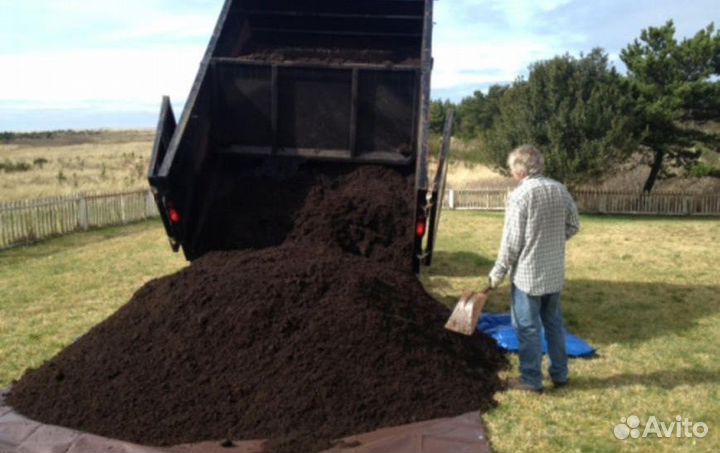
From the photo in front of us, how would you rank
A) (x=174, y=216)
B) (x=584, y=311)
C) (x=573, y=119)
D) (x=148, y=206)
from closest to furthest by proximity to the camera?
(x=174, y=216) < (x=584, y=311) < (x=148, y=206) < (x=573, y=119)

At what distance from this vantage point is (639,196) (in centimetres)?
2578

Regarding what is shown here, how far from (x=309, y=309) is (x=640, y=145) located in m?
26.0

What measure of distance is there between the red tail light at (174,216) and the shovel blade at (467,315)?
2.49 m

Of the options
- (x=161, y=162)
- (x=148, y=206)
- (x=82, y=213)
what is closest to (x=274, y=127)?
(x=161, y=162)

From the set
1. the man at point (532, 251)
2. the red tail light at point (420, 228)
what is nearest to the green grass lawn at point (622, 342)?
the man at point (532, 251)

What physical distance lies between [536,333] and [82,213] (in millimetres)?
14432

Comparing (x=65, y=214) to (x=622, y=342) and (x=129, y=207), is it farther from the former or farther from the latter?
(x=622, y=342)

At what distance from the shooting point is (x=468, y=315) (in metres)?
4.99

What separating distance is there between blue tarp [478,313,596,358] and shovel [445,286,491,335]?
0.80 m

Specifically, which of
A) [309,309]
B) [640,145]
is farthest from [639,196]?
[309,309]

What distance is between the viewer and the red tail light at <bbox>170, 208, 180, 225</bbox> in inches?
229

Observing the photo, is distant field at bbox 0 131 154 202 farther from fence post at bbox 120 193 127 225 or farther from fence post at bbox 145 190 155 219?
fence post at bbox 120 193 127 225

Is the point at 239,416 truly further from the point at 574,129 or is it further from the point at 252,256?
the point at 574,129

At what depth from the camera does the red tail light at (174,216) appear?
581 cm
